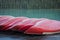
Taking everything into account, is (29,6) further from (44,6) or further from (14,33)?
(14,33)

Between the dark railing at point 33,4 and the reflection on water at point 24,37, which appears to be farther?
the dark railing at point 33,4

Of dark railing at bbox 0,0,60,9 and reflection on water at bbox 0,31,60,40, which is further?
dark railing at bbox 0,0,60,9

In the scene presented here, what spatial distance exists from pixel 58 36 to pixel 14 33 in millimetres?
174

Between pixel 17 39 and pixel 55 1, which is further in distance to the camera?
pixel 55 1

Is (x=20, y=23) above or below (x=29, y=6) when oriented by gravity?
above

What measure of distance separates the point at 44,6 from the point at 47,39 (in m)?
1.94

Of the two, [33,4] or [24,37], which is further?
[33,4]

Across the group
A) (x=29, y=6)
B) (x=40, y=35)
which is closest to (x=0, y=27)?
(x=40, y=35)

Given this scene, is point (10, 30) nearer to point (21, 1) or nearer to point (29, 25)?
point (29, 25)

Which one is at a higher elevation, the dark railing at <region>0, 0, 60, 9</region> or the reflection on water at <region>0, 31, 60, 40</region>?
the reflection on water at <region>0, 31, 60, 40</region>

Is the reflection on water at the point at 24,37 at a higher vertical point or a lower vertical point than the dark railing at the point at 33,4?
higher

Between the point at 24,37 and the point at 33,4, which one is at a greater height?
the point at 24,37

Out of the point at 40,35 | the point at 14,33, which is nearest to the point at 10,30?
the point at 14,33

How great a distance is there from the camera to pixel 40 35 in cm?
59
